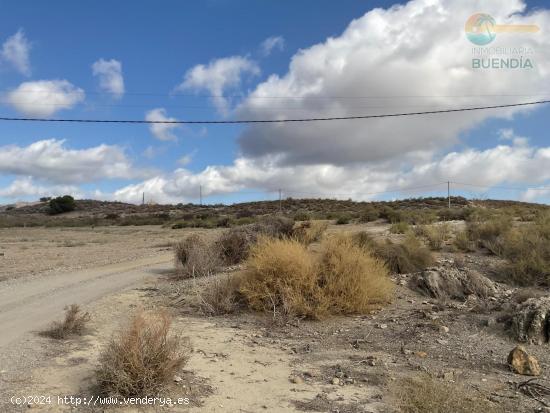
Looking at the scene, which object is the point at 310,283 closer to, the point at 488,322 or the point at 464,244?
the point at 488,322

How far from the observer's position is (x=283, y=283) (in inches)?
414

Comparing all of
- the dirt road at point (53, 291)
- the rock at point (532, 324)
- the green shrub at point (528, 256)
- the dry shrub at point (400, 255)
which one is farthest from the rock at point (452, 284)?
the dirt road at point (53, 291)

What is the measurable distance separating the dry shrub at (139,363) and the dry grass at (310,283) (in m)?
4.23

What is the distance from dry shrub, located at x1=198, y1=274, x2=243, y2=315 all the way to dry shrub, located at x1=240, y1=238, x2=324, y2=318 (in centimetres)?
32

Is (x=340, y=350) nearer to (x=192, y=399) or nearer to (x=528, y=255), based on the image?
(x=192, y=399)

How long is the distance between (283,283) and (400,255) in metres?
5.15

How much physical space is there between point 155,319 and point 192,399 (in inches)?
42.9

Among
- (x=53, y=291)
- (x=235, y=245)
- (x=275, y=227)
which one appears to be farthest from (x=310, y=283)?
(x=275, y=227)

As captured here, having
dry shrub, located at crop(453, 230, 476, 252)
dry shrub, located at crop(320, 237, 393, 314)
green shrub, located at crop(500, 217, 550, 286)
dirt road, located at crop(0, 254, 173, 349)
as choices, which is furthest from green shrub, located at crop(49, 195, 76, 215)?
dry shrub, located at crop(320, 237, 393, 314)

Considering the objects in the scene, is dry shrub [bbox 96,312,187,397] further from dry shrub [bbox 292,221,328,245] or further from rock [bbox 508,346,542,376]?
dry shrub [bbox 292,221,328,245]

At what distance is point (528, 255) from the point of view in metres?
13.8

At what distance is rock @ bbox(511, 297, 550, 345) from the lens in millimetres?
8211

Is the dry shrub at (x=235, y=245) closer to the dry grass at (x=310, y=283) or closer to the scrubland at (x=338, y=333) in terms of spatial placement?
the scrubland at (x=338, y=333)

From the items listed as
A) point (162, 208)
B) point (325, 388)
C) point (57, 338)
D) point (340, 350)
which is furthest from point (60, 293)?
point (162, 208)
